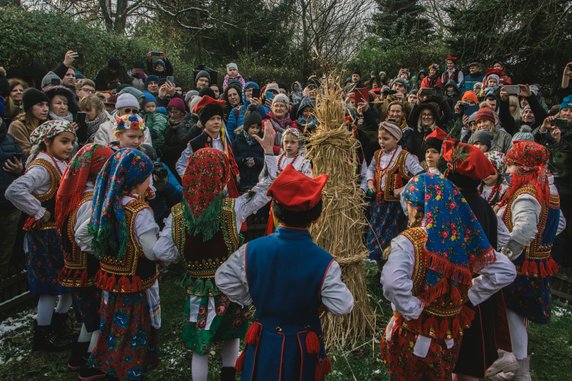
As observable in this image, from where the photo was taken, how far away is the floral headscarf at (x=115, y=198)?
328 centimetres

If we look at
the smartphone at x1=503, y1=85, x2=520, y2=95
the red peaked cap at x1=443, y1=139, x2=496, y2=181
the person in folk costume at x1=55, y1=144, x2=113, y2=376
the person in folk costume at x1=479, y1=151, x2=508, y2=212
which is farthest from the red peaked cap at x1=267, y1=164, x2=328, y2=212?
the smartphone at x1=503, y1=85, x2=520, y2=95

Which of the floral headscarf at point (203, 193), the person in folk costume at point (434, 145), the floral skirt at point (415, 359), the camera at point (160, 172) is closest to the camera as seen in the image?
the floral skirt at point (415, 359)

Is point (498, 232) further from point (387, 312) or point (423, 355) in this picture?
point (387, 312)

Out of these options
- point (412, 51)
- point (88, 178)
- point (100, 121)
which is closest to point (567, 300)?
point (88, 178)

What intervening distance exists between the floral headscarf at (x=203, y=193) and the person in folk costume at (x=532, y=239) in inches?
84.8

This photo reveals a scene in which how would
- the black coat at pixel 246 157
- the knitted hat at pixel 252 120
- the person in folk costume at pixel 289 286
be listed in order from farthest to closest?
the black coat at pixel 246 157 → the knitted hat at pixel 252 120 → the person in folk costume at pixel 289 286

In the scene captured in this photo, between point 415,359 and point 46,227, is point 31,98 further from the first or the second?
point 415,359

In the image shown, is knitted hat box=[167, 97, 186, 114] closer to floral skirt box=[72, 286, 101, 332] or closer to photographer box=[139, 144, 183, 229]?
photographer box=[139, 144, 183, 229]

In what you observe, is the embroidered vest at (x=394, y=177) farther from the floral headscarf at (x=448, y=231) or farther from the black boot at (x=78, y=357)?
the black boot at (x=78, y=357)

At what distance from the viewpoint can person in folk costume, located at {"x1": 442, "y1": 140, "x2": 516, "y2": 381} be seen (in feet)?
10.1

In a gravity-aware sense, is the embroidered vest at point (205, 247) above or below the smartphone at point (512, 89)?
below

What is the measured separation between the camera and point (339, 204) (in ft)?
14.1

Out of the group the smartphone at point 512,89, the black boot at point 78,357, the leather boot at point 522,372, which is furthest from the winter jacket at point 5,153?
the smartphone at point 512,89

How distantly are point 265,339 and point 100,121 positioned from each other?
465cm
